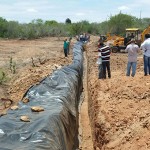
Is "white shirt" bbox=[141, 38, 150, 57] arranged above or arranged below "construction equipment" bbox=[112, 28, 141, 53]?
above

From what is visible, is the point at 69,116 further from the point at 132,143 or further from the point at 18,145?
the point at 18,145

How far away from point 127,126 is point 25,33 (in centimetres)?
4007

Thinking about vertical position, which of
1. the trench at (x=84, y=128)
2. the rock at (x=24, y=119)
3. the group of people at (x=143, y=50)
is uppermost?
the group of people at (x=143, y=50)

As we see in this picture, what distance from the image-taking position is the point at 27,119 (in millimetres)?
4910

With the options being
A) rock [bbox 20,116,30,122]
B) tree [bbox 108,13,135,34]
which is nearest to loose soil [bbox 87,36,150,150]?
rock [bbox 20,116,30,122]

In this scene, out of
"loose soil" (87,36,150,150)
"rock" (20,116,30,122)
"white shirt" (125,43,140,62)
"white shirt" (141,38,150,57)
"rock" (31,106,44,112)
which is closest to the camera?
"rock" (20,116,30,122)

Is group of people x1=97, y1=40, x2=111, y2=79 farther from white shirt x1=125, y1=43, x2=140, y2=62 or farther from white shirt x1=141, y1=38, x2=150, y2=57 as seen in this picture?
white shirt x1=141, y1=38, x2=150, y2=57

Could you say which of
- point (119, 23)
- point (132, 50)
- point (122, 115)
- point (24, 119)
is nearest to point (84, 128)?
point (122, 115)

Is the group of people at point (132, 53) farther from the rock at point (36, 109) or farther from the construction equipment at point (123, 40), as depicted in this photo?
the construction equipment at point (123, 40)

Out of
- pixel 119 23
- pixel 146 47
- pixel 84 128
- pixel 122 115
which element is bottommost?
pixel 84 128

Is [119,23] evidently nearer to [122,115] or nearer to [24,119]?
[122,115]

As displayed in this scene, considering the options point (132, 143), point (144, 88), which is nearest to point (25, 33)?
point (144, 88)

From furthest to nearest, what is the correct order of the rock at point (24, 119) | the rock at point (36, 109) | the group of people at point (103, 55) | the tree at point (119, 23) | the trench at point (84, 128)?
the tree at point (119, 23) < the group of people at point (103, 55) < the trench at point (84, 128) < the rock at point (36, 109) < the rock at point (24, 119)

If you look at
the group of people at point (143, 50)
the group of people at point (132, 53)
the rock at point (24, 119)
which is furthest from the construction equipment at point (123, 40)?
the rock at point (24, 119)
